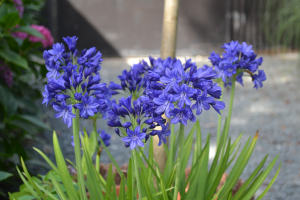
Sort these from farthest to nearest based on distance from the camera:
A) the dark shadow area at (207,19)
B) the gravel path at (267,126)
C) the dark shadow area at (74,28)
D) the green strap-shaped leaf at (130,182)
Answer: the dark shadow area at (207,19) < the dark shadow area at (74,28) < the gravel path at (267,126) < the green strap-shaped leaf at (130,182)

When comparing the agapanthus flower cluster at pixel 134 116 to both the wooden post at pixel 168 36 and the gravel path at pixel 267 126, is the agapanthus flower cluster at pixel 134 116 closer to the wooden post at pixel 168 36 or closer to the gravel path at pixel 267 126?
the wooden post at pixel 168 36

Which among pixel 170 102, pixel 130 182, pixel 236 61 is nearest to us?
pixel 170 102

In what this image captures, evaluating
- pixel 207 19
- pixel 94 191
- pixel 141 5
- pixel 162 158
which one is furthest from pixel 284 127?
pixel 141 5

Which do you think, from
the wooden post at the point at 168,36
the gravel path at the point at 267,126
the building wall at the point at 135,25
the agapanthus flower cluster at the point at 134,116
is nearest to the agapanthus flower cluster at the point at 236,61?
the wooden post at the point at 168,36

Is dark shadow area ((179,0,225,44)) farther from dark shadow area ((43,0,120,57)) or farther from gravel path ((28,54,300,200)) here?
dark shadow area ((43,0,120,57))

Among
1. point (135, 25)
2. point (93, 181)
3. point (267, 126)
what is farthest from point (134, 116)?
point (135, 25)

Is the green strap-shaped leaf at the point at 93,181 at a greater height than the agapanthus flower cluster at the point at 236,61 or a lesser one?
lesser

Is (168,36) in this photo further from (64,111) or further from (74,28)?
(74,28)
